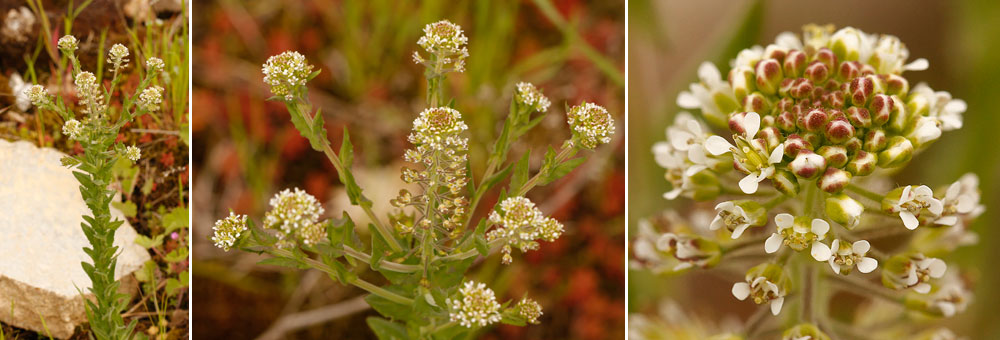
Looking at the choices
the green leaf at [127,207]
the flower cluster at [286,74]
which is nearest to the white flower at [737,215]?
the flower cluster at [286,74]

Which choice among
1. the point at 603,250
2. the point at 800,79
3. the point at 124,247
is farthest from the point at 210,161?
the point at 800,79

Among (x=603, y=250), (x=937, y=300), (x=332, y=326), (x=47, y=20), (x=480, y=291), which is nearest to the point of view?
(x=480, y=291)

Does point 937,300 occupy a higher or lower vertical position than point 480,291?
higher

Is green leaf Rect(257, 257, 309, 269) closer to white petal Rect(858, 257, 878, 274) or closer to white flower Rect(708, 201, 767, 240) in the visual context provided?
white flower Rect(708, 201, 767, 240)

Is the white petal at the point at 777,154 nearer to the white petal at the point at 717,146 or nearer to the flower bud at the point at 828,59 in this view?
the white petal at the point at 717,146

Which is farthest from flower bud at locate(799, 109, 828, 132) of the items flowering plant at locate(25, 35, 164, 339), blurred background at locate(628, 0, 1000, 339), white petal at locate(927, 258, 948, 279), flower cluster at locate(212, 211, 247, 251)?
flowering plant at locate(25, 35, 164, 339)

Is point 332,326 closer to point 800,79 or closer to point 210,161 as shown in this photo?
point 210,161
